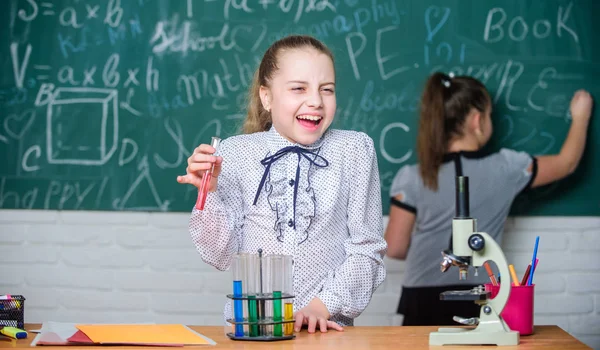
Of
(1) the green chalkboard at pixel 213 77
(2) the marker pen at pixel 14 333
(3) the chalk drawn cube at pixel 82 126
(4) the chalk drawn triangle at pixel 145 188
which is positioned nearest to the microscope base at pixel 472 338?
(2) the marker pen at pixel 14 333

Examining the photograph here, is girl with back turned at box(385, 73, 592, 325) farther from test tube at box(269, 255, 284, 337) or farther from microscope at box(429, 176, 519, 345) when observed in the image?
test tube at box(269, 255, 284, 337)

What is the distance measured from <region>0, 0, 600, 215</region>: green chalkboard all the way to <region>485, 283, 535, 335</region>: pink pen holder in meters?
1.70

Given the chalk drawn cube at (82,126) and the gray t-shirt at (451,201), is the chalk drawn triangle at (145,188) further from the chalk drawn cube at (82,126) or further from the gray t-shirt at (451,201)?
the gray t-shirt at (451,201)

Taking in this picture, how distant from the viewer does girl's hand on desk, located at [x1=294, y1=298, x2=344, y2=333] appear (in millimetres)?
1701

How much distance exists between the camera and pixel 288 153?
1.99 metres

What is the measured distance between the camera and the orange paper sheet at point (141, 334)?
5.02ft

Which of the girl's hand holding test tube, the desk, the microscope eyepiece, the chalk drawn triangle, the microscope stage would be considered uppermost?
the girl's hand holding test tube

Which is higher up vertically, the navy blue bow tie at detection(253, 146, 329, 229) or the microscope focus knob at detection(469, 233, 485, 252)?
the navy blue bow tie at detection(253, 146, 329, 229)

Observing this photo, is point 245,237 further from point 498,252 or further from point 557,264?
point 557,264

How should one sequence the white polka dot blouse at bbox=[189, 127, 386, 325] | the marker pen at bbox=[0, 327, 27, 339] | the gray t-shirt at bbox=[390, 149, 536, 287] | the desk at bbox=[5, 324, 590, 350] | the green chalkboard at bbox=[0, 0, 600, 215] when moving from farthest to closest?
the green chalkboard at bbox=[0, 0, 600, 215], the gray t-shirt at bbox=[390, 149, 536, 287], the white polka dot blouse at bbox=[189, 127, 386, 325], the marker pen at bbox=[0, 327, 27, 339], the desk at bbox=[5, 324, 590, 350]

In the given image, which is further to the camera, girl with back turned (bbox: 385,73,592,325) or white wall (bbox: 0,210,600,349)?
white wall (bbox: 0,210,600,349)

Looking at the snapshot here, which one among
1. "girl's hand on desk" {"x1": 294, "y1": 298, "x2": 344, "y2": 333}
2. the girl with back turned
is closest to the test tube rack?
"girl's hand on desk" {"x1": 294, "y1": 298, "x2": 344, "y2": 333}

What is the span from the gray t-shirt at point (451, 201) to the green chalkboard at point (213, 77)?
17 centimetres

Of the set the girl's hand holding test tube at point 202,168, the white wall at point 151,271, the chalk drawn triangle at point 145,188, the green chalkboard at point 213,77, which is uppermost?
the green chalkboard at point 213,77
